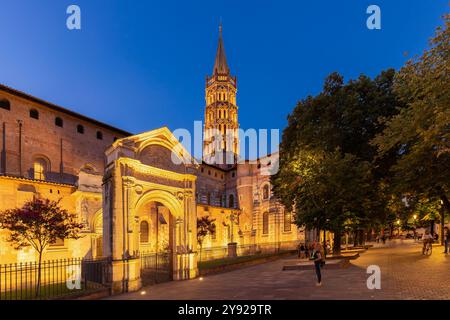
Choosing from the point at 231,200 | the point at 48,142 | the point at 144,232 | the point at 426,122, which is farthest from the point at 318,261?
the point at 231,200

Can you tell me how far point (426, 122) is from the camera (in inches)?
544

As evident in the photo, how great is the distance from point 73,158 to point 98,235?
29.2 ft

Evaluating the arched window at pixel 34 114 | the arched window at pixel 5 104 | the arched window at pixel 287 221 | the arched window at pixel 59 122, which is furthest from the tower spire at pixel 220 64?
the arched window at pixel 5 104

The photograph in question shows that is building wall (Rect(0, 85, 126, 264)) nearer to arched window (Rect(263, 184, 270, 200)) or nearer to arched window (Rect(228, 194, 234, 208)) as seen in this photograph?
arched window (Rect(228, 194, 234, 208))

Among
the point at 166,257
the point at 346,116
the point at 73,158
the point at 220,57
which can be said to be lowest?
the point at 166,257

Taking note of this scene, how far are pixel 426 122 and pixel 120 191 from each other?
46.5 feet

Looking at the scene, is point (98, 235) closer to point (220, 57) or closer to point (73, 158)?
point (73, 158)

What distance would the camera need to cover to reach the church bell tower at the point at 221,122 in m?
83.6

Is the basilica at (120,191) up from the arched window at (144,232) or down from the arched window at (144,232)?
up

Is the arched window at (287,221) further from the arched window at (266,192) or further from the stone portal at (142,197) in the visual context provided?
the stone portal at (142,197)

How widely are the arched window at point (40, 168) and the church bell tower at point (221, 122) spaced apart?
55056 millimetres

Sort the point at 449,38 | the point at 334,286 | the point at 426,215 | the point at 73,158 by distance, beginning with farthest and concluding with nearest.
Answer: the point at 426,215, the point at 73,158, the point at 334,286, the point at 449,38

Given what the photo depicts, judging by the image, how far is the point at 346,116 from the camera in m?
25.9
